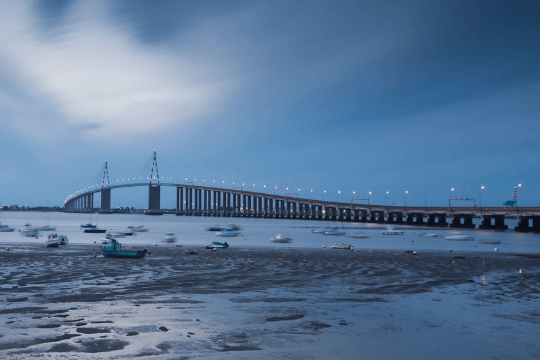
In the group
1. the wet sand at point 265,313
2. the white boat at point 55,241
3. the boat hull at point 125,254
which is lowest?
the wet sand at point 265,313

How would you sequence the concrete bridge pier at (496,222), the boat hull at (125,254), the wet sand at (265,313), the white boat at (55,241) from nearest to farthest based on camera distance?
the wet sand at (265,313)
the boat hull at (125,254)
the white boat at (55,241)
the concrete bridge pier at (496,222)

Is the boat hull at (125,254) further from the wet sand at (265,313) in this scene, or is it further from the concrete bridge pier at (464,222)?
the concrete bridge pier at (464,222)

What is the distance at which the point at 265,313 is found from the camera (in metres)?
18.8

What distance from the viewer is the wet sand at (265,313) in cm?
1404

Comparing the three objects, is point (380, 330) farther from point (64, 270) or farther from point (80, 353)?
point (64, 270)

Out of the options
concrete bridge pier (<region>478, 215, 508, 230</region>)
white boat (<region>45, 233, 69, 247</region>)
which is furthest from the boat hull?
concrete bridge pier (<region>478, 215, 508, 230</region>)

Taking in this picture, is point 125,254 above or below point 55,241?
below

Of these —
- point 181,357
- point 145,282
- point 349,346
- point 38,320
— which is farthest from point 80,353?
point 145,282

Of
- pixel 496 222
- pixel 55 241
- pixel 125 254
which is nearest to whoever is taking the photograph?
pixel 125 254

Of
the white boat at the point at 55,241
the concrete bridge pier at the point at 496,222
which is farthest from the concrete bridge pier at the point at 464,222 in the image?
the white boat at the point at 55,241

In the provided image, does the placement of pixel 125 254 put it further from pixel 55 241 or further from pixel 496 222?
pixel 496 222

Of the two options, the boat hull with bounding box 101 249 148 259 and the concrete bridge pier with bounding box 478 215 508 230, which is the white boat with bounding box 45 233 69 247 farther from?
the concrete bridge pier with bounding box 478 215 508 230

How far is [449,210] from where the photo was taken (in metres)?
129

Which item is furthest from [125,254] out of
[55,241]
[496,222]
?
[496,222]
